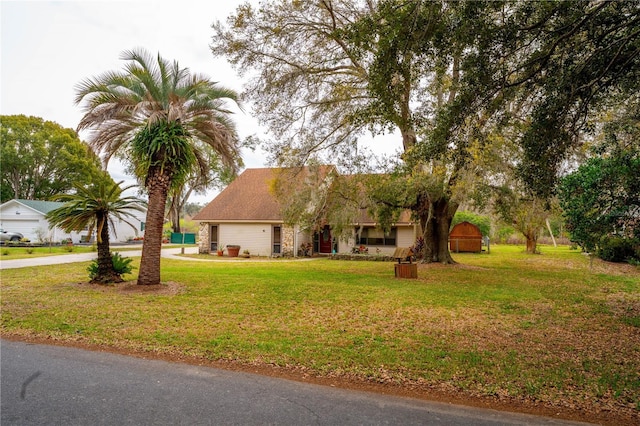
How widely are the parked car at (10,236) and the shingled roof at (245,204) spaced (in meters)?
16.0

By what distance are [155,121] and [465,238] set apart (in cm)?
2659

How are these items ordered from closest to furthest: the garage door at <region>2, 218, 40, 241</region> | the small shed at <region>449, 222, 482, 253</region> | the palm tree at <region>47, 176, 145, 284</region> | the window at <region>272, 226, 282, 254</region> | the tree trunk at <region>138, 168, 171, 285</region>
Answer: the palm tree at <region>47, 176, 145, 284</region>
the tree trunk at <region>138, 168, 171, 285</region>
the window at <region>272, 226, 282, 254</region>
the small shed at <region>449, 222, 482, 253</region>
the garage door at <region>2, 218, 40, 241</region>

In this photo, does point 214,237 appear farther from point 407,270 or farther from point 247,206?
point 407,270

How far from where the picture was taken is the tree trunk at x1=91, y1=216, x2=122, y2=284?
10.8m

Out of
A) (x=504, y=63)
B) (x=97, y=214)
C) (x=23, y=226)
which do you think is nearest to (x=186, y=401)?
(x=504, y=63)

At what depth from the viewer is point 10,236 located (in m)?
28.6

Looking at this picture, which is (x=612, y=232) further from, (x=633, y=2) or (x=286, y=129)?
(x=286, y=129)

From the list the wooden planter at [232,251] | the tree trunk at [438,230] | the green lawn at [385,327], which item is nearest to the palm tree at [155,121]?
the green lawn at [385,327]

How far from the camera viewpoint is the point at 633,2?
5406 millimetres

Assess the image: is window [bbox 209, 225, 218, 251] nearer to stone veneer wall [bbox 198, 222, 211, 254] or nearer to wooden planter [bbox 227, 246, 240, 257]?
stone veneer wall [bbox 198, 222, 211, 254]

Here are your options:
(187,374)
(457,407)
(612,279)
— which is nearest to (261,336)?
(187,374)

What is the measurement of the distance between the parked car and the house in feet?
54.2

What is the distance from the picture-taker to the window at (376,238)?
24.0 metres

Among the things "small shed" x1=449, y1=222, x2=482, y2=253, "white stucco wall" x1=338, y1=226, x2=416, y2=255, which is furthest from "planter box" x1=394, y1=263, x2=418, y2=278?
"small shed" x1=449, y1=222, x2=482, y2=253
